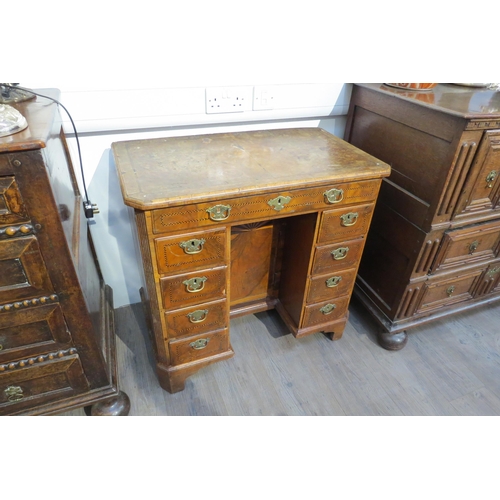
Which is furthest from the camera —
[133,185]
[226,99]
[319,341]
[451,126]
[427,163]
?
[319,341]

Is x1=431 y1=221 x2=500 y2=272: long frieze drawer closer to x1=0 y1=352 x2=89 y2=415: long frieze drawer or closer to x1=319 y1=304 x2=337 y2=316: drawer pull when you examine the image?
x1=319 y1=304 x2=337 y2=316: drawer pull

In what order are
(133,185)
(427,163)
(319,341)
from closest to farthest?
(133,185), (427,163), (319,341)

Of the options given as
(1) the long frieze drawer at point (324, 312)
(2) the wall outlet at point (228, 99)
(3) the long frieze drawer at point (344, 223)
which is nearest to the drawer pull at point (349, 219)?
(3) the long frieze drawer at point (344, 223)

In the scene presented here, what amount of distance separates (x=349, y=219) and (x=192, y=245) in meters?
0.53

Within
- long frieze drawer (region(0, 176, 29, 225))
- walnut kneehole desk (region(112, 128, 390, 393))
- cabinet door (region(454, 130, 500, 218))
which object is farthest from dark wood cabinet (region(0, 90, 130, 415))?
cabinet door (region(454, 130, 500, 218))

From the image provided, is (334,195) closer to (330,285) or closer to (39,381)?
(330,285)

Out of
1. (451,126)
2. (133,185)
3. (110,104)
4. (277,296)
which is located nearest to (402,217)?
(451,126)

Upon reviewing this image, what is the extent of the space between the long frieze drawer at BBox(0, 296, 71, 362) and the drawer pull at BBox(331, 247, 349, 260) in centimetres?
87

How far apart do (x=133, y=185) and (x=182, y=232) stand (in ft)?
0.58

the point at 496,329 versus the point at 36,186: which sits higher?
the point at 36,186

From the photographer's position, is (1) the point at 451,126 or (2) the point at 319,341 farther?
(2) the point at 319,341

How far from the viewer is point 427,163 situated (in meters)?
1.19

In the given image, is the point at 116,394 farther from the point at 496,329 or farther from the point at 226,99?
the point at 496,329

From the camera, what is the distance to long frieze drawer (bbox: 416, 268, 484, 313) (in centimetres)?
146
